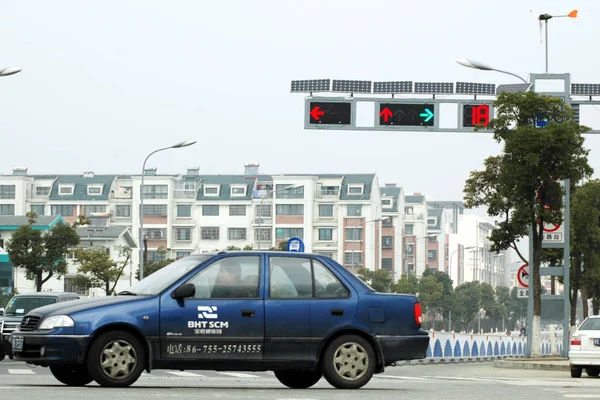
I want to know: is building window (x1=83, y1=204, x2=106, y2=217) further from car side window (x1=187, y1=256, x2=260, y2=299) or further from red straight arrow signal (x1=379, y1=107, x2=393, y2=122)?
car side window (x1=187, y1=256, x2=260, y2=299)

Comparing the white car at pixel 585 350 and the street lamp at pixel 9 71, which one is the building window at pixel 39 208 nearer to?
the street lamp at pixel 9 71

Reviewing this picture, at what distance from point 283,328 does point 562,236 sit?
82.7 ft

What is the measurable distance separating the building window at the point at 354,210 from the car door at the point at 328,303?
109 metres

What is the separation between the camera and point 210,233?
122625 mm

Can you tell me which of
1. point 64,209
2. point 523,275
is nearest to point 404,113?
point 523,275

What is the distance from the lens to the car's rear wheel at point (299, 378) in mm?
14492

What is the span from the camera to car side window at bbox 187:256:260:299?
43.2ft

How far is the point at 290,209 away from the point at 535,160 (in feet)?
283

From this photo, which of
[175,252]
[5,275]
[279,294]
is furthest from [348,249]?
[279,294]

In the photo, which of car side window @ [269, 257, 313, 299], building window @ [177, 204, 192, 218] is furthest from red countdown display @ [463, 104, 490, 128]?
building window @ [177, 204, 192, 218]

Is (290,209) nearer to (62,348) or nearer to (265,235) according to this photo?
(265,235)

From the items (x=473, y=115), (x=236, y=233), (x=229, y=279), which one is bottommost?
(x=229, y=279)

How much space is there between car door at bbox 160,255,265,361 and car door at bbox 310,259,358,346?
1.97 ft

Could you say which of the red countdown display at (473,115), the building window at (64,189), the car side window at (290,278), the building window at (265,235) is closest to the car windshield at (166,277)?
the car side window at (290,278)
